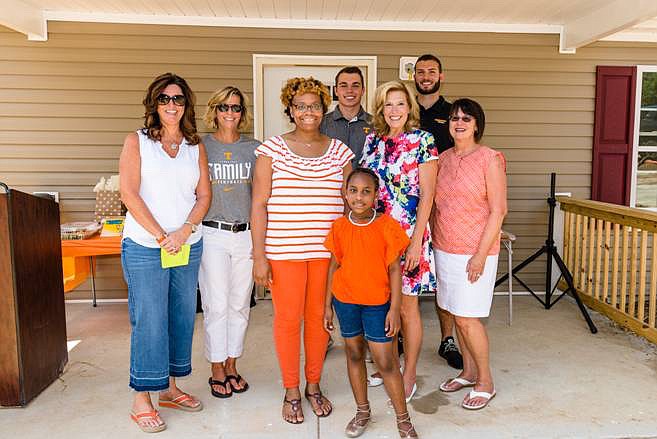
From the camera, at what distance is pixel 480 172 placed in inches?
107

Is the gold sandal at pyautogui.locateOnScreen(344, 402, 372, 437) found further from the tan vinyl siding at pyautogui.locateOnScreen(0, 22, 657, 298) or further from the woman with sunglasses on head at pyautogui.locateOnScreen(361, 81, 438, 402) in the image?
the tan vinyl siding at pyautogui.locateOnScreen(0, 22, 657, 298)

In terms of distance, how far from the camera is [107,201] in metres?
4.71

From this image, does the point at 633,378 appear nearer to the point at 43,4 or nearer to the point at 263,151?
the point at 263,151

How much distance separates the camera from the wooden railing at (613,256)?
160 inches

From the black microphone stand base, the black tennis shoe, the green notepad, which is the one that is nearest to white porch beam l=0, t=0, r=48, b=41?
the green notepad

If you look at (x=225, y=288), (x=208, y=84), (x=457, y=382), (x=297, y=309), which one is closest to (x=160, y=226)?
(x=225, y=288)

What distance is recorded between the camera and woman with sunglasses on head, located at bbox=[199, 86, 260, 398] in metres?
2.81

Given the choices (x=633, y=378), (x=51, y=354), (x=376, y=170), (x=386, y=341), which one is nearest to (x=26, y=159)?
(x=51, y=354)

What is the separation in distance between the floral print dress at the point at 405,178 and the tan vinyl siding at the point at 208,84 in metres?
2.39

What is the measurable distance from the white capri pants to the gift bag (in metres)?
2.98

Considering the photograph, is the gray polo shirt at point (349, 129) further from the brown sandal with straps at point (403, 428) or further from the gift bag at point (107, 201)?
the gift bag at point (107, 201)

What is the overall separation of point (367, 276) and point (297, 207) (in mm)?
456

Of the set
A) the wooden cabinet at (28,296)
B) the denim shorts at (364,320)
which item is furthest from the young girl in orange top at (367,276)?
the wooden cabinet at (28,296)

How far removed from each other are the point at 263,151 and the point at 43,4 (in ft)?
10.1
